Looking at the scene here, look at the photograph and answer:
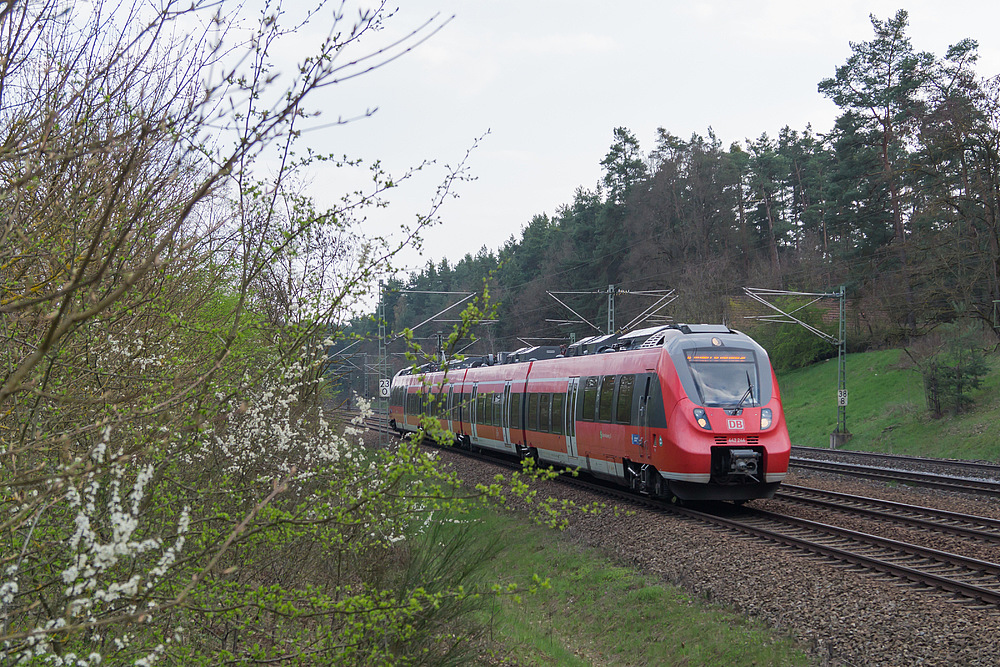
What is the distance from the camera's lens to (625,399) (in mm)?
15680

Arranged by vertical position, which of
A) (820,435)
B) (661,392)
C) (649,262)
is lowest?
(820,435)

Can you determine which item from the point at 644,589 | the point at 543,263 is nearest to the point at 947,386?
the point at 644,589

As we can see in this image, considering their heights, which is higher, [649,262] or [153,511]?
[649,262]

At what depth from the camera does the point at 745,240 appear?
5788 centimetres

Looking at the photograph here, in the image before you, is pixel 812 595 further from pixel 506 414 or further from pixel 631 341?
pixel 506 414

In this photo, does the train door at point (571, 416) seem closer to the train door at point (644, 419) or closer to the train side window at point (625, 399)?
the train side window at point (625, 399)

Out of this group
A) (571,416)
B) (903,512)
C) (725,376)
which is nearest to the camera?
(725,376)

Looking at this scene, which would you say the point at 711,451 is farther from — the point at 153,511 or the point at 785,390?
the point at 785,390

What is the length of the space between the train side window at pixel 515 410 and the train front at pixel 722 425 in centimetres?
865

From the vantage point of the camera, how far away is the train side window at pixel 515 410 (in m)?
22.9

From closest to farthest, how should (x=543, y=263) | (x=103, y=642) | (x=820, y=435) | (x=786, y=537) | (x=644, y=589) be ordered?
(x=103, y=642), (x=644, y=589), (x=786, y=537), (x=820, y=435), (x=543, y=263)

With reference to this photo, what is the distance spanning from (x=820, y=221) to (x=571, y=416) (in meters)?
45.8

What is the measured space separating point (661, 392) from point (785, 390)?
31.7 meters

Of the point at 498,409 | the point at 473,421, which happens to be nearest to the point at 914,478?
the point at 498,409
